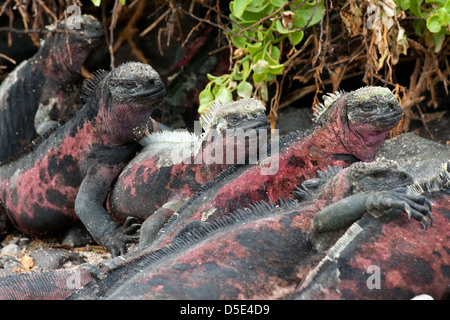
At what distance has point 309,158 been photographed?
3613 millimetres

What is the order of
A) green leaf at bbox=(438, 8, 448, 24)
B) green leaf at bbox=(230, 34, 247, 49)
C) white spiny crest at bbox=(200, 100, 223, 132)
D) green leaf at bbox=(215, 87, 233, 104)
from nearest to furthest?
white spiny crest at bbox=(200, 100, 223, 132)
green leaf at bbox=(438, 8, 448, 24)
green leaf at bbox=(215, 87, 233, 104)
green leaf at bbox=(230, 34, 247, 49)

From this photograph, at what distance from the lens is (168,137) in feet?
14.8

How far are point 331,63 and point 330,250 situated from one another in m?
2.72

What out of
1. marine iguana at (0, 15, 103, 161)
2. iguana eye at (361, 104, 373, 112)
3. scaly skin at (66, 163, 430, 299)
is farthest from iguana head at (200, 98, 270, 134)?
marine iguana at (0, 15, 103, 161)

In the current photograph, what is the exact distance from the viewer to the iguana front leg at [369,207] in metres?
2.50

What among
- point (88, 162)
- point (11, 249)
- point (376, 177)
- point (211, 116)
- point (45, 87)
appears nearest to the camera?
point (376, 177)

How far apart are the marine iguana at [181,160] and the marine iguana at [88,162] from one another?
135mm

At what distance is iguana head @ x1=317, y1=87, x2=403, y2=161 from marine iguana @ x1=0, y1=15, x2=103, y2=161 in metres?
2.42

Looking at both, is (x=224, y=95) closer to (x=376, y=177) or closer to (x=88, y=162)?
(x=88, y=162)

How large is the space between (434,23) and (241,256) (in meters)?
2.41

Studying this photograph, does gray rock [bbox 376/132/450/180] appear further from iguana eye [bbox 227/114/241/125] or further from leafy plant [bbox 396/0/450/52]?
iguana eye [bbox 227/114/241/125]

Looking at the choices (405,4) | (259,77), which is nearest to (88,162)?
(259,77)

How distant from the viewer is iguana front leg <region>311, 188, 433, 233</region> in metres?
2.50
